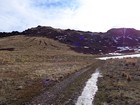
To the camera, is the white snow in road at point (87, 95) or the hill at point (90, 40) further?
the hill at point (90, 40)

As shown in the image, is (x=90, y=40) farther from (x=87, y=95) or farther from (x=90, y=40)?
(x=87, y=95)

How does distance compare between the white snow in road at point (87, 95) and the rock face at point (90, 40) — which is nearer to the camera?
the white snow in road at point (87, 95)

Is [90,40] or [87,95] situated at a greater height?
[90,40]

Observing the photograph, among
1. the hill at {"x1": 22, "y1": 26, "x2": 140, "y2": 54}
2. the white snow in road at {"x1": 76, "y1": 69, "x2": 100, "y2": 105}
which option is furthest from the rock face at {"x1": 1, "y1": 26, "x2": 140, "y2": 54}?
the white snow in road at {"x1": 76, "y1": 69, "x2": 100, "y2": 105}

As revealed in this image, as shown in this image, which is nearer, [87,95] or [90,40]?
[87,95]

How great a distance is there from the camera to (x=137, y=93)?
2530 centimetres

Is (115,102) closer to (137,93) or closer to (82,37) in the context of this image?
(137,93)

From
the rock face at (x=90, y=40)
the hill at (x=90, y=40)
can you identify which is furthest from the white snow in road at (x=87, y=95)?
the hill at (x=90, y=40)

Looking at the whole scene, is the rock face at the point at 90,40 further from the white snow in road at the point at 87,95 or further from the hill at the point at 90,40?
the white snow in road at the point at 87,95

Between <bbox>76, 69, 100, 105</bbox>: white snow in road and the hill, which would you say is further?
the hill

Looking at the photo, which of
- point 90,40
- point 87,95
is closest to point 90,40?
point 90,40

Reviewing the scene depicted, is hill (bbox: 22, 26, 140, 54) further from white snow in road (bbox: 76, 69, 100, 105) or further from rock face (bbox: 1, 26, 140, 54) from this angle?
white snow in road (bbox: 76, 69, 100, 105)

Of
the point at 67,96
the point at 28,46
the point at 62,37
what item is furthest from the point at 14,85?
the point at 62,37

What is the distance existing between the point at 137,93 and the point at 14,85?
13269 mm
